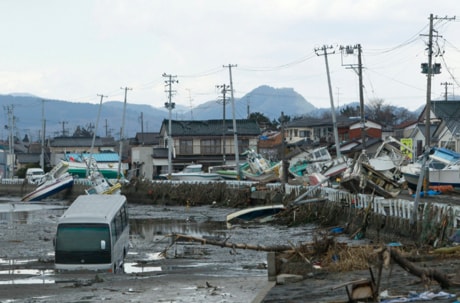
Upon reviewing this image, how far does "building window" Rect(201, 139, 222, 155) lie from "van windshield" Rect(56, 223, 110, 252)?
63.4 m

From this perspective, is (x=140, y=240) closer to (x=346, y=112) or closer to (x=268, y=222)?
(x=268, y=222)

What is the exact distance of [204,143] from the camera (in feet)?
282

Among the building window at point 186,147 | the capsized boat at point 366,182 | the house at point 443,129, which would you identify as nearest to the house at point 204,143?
the building window at point 186,147

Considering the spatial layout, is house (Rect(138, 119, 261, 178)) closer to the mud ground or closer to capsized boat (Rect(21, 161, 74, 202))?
capsized boat (Rect(21, 161, 74, 202))

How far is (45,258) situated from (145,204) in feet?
120

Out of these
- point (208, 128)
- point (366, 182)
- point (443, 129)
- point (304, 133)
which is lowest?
point (366, 182)

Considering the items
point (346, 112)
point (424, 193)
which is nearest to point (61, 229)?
point (424, 193)

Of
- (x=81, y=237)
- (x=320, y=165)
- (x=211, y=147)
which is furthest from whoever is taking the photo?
(x=211, y=147)

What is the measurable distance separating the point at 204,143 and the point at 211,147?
0.91m

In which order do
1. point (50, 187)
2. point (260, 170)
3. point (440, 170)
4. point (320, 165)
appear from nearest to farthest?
point (440, 170) → point (320, 165) → point (260, 170) → point (50, 187)

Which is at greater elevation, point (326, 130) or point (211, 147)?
point (326, 130)

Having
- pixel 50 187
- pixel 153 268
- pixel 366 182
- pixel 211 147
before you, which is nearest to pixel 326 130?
pixel 211 147

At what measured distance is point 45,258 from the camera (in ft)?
86.3

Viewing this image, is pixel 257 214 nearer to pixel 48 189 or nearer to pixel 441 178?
pixel 441 178
